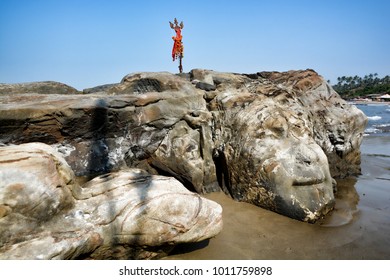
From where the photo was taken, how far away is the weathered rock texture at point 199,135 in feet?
13.0

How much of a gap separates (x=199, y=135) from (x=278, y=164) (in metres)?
1.50

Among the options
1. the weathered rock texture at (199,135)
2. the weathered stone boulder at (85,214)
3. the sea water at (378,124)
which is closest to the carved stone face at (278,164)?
the weathered rock texture at (199,135)

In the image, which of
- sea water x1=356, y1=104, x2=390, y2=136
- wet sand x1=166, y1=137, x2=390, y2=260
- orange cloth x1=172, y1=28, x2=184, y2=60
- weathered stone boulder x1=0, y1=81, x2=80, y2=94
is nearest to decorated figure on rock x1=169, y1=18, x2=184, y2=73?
orange cloth x1=172, y1=28, x2=184, y2=60

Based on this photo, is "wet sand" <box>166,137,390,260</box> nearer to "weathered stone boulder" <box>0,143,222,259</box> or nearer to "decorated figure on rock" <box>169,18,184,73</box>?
"weathered stone boulder" <box>0,143,222,259</box>

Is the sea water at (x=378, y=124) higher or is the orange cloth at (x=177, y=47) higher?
the orange cloth at (x=177, y=47)

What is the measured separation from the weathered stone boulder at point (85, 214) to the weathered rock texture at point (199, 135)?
1279mm

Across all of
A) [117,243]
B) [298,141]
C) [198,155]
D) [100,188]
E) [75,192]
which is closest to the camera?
[117,243]

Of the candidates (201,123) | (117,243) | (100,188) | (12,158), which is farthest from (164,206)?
(201,123)

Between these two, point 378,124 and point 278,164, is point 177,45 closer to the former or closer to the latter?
point 278,164

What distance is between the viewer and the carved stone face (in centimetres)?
390

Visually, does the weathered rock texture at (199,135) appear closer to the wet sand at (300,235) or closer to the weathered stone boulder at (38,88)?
the wet sand at (300,235)

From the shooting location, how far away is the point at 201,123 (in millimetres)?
4984
